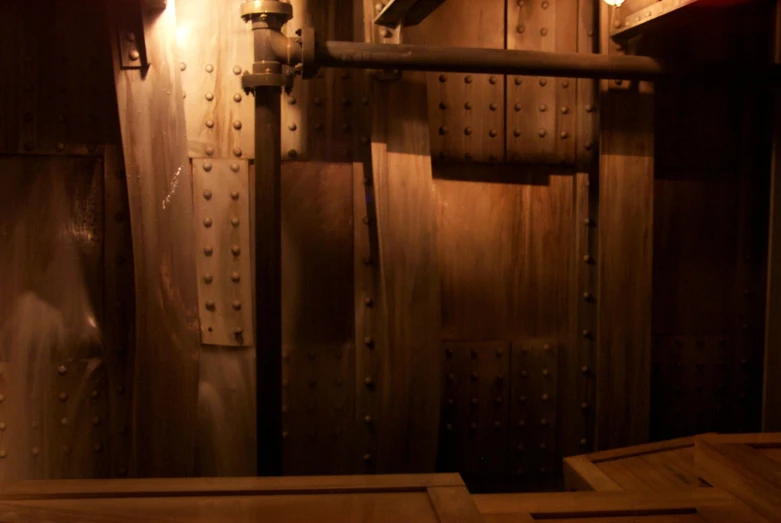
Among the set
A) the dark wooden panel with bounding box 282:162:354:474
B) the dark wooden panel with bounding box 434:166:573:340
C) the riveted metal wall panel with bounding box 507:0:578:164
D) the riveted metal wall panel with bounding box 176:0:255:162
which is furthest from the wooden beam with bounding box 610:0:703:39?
the riveted metal wall panel with bounding box 176:0:255:162

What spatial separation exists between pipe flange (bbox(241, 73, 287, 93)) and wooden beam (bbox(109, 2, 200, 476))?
33cm

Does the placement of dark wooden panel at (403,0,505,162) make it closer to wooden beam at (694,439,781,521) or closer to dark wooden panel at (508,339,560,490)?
dark wooden panel at (508,339,560,490)

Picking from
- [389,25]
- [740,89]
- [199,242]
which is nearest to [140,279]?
[199,242]

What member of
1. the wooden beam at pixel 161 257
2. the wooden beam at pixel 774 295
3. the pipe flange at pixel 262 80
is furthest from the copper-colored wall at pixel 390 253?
the pipe flange at pixel 262 80

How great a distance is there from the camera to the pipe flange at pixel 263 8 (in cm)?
278

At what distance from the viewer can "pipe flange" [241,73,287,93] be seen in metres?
2.82

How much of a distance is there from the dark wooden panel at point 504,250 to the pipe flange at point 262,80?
0.96 metres

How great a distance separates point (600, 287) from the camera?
344 centimetres

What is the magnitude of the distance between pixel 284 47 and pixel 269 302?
1.05 m

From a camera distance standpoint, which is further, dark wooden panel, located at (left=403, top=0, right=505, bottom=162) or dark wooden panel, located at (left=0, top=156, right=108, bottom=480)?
dark wooden panel, located at (left=403, top=0, right=505, bottom=162)

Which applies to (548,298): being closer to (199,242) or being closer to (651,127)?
(651,127)

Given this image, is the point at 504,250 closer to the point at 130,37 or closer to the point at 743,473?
the point at 743,473

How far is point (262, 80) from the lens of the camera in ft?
9.25

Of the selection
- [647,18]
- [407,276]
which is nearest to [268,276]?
[407,276]
